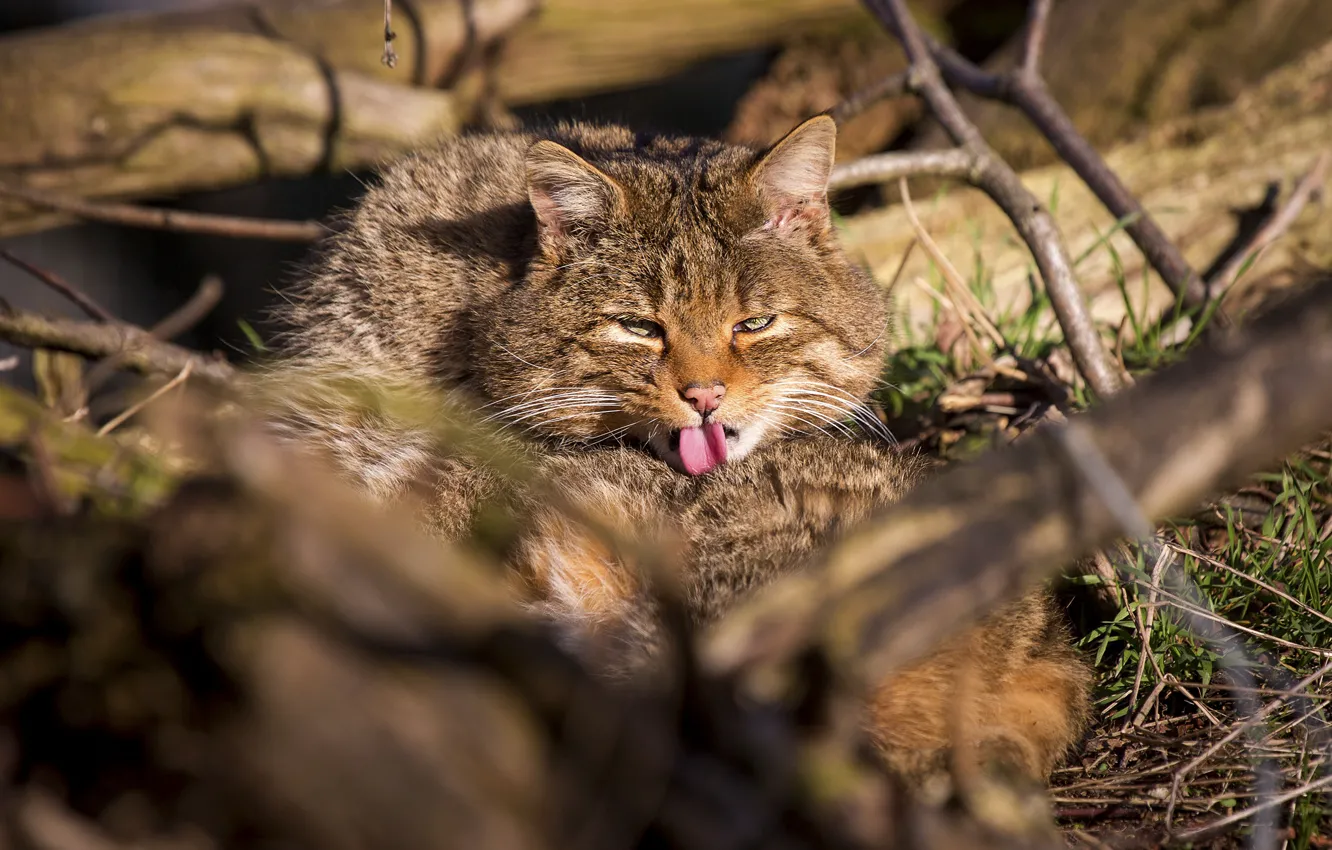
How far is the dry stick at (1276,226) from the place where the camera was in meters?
3.96

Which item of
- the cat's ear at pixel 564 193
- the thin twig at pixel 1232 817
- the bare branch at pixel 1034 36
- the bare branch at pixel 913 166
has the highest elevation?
the bare branch at pixel 1034 36

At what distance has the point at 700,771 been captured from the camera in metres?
1.32

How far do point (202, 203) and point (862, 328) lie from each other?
6.01 meters

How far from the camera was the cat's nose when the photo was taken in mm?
3080

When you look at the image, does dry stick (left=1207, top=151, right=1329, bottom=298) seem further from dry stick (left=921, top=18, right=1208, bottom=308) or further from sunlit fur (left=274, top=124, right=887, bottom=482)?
sunlit fur (left=274, top=124, right=887, bottom=482)

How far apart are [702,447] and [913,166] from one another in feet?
5.03

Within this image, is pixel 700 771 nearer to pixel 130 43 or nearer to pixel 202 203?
pixel 130 43

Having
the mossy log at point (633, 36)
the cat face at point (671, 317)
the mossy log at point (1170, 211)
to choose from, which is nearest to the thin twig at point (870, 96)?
the mossy log at point (1170, 211)

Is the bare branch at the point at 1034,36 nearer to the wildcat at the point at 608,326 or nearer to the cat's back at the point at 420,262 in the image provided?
the wildcat at the point at 608,326

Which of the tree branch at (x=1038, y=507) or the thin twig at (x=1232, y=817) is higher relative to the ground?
the tree branch at (x=1038, y=507)

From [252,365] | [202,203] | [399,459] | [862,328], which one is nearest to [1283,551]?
[862,328]

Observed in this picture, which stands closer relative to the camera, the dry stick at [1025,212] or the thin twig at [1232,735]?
the thin twig at [1232,735]

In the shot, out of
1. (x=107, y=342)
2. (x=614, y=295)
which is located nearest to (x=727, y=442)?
(x=614, y=295)

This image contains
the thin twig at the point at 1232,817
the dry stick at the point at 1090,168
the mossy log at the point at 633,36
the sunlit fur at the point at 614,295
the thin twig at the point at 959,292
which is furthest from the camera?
the mossy log at the point at 633,36
